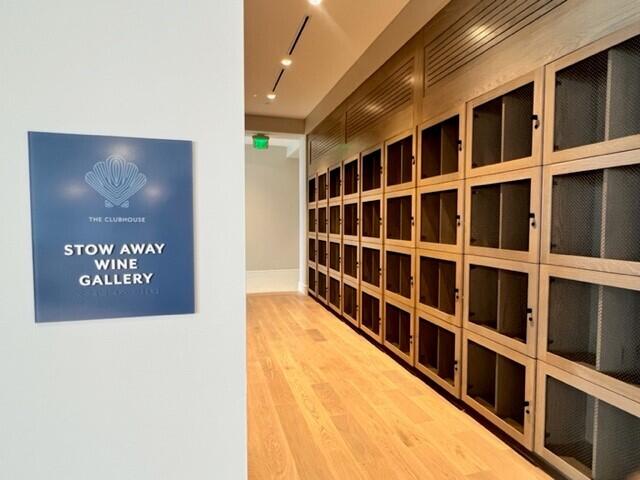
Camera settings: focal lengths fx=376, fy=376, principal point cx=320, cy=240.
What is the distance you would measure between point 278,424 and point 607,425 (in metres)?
1.81

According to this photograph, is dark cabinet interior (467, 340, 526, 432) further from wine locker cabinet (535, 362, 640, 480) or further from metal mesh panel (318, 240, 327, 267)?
metal mesh panel (318, 240, 327, 267)

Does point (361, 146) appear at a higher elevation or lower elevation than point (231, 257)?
higher

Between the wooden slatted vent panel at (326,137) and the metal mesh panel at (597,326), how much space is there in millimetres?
3596

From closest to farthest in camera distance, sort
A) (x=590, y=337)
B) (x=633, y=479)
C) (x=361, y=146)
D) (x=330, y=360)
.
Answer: (x=633, y=479), (x=590, y=337), (x=330, y=360), (x=361, y=146)

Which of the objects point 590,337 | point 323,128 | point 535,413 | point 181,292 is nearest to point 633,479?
point 535,413

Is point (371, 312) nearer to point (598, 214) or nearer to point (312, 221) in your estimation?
point (312, 221)

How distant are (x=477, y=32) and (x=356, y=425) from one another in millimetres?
2693

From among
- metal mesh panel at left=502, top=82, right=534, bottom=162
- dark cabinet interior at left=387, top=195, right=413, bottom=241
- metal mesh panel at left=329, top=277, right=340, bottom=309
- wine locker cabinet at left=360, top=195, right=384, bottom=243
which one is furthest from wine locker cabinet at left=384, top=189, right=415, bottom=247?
metal mesh panel at left=329, top=277, right=340, bottom=309

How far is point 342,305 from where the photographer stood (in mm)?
5156

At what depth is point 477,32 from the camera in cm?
245

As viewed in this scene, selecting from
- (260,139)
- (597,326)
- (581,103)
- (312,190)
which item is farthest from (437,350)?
(260,139)

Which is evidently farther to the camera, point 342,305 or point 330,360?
point 342,305

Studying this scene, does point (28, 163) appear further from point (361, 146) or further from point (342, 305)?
point (342, 305)

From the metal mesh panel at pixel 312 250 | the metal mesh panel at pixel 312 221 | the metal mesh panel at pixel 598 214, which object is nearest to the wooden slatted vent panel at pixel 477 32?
the metal mesh panel at pixel 598 214
